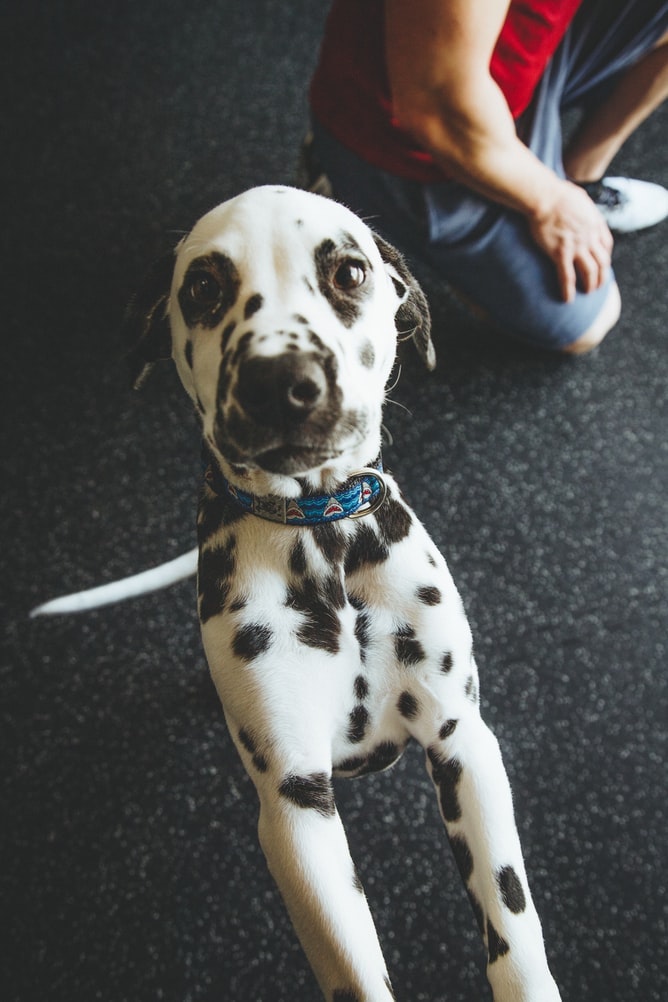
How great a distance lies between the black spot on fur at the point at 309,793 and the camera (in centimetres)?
102

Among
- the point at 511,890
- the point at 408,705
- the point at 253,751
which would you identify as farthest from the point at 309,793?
the point at 511,890

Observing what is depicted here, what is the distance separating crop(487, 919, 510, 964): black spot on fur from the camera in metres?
1.02

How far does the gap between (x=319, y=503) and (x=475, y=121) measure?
3.00ft

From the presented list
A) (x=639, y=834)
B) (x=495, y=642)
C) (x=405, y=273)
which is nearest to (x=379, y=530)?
(x=405, y=273)

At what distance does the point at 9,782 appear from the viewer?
1630mm

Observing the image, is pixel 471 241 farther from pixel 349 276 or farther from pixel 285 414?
pixel 285 414

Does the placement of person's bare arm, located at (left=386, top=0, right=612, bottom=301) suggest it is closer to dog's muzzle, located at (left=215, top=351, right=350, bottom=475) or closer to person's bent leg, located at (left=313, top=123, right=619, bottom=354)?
person's bent leg, located at (left=313, top=123, right=619, bottom=354)

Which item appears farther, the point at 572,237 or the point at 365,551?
the point at 572,237

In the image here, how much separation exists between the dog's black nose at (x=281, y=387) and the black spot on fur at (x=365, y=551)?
0.28 m

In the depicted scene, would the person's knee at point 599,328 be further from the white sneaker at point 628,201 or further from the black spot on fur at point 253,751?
the black spot on fur at point 253,751

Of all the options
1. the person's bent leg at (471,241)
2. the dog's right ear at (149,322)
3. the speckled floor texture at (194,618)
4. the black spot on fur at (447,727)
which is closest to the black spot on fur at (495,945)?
the black spot on fur at (447,727)

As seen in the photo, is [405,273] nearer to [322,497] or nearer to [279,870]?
[322,497]

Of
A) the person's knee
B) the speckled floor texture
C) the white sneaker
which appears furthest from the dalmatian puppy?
the white sneaker

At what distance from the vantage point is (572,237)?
1.79m
